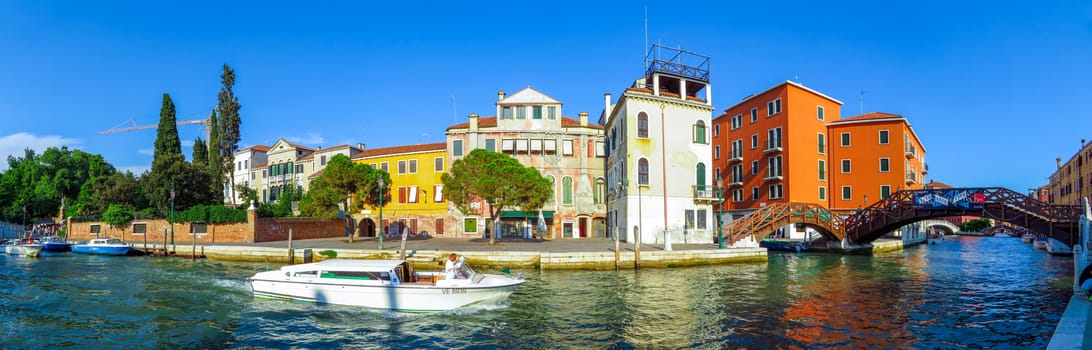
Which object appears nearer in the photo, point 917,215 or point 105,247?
point 917,215

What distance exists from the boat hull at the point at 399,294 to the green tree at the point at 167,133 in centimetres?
4027

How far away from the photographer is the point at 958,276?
2614 centimetres

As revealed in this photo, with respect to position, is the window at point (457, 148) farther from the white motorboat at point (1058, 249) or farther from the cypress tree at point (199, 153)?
the white motorboat at point (1058, 249)

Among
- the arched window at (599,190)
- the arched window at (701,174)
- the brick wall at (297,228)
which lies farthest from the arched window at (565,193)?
the brick wall at (297,228)

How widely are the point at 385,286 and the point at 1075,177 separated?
250 ft

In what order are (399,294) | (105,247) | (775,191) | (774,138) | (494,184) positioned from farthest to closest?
(775,191), (774,138), (105,247), (494,184), (399,294)

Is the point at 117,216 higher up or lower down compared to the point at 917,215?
higher up

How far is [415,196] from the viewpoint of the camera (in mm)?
45125

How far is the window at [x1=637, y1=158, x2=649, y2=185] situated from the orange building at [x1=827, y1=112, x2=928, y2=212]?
2193cm

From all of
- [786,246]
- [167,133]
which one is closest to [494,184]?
[786,246]

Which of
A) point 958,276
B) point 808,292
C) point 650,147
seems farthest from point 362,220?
point 958,276

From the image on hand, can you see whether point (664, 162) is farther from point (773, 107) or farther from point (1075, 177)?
point (1075, 177)

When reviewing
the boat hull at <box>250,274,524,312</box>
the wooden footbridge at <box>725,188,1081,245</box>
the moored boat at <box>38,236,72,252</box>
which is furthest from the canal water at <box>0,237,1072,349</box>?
the moored boat at <box>38,236,72,252</box>

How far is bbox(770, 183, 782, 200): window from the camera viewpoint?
1826 inches
